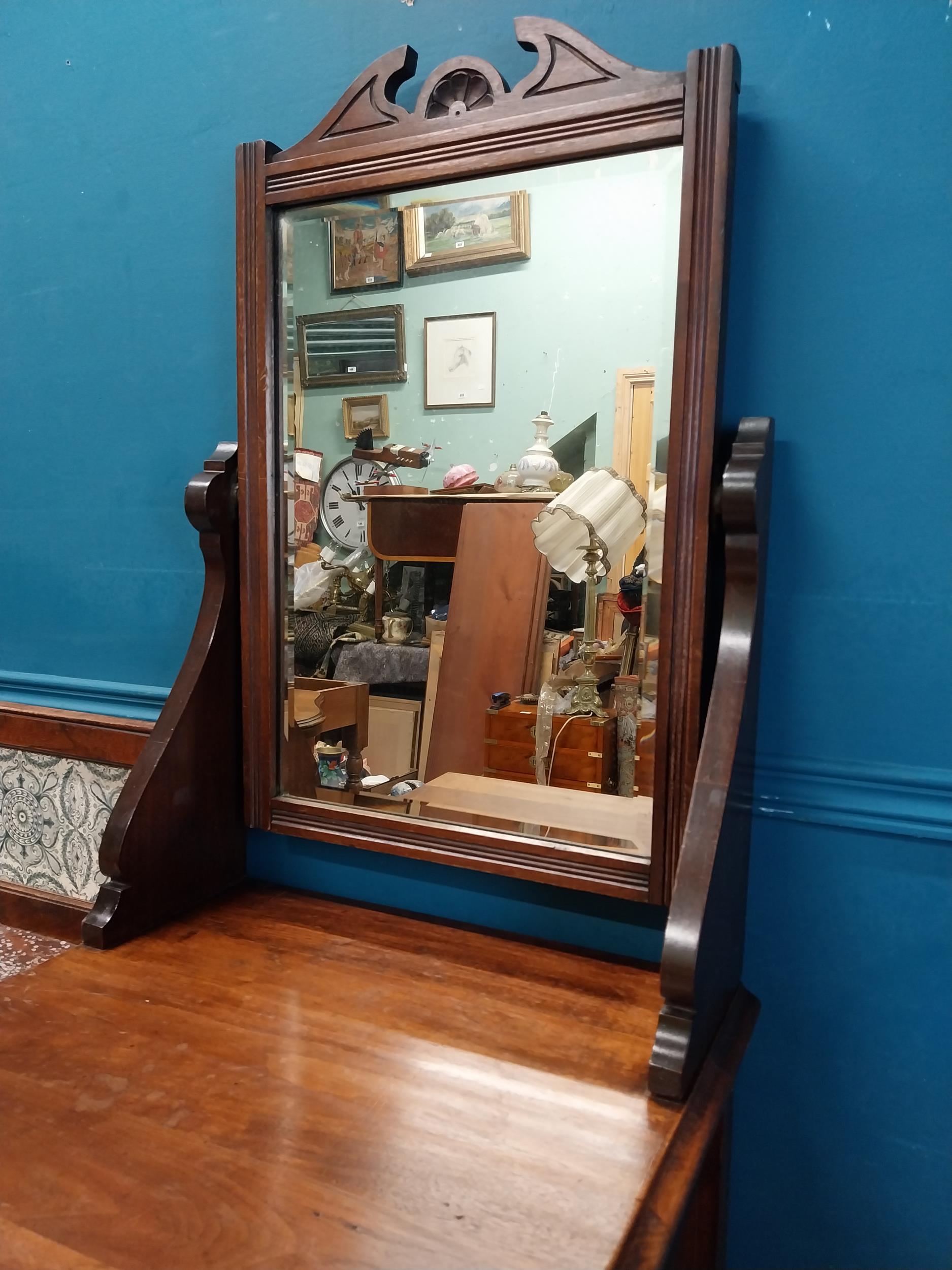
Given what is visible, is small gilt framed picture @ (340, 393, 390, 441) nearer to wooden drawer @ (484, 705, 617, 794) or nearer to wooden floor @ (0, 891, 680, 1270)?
wooden drawer @ (484, 705, 617, 794)

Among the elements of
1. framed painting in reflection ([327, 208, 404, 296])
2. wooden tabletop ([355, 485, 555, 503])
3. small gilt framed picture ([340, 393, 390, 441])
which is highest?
framed painting in reflection ([327, 208, 404, 296])

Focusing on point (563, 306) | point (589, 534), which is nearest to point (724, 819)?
point (589, 534)

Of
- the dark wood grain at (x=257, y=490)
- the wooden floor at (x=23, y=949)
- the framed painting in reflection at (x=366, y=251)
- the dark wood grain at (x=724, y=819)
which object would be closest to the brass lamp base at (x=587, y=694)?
the dark wood grain at (x=724, y=819)

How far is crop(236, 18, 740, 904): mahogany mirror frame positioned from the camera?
890mm

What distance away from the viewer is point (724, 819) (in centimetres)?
79

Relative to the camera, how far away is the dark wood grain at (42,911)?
137 cm

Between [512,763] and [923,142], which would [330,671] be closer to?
[512,763]

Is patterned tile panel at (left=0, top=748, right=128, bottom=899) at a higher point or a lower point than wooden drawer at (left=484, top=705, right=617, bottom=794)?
lower

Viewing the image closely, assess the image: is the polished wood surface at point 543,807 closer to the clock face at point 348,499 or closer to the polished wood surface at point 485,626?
the polished wood surface at point 485,626

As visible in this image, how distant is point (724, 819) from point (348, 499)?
59 centimetres

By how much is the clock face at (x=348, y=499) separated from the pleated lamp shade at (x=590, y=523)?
0.21m

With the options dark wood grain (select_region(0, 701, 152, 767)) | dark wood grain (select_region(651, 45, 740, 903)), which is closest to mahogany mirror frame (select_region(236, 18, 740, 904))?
dark wood grain (select_region(651, 45, 740, 903))

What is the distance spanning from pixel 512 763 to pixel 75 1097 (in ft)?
1.76

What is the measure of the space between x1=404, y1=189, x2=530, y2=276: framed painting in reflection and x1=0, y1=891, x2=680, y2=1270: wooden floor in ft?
2.63
